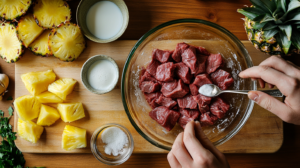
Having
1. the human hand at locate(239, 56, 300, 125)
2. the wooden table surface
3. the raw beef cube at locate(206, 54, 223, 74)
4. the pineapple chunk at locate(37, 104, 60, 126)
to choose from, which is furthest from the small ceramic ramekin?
the human hand at locate(239, 56, 300, 125)

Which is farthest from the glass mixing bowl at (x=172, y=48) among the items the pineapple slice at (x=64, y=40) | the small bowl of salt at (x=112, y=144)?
the pineapple slice at (x=64, y=40)

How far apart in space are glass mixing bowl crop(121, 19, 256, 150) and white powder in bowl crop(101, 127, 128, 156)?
218 mm

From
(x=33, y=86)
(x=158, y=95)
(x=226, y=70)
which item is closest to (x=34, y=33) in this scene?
(x=33, y=86)

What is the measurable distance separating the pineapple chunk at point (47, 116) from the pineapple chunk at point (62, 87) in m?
0.19

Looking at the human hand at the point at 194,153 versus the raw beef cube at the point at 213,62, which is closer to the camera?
the human hand at the point at 194,153

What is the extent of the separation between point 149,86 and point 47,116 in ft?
3.63

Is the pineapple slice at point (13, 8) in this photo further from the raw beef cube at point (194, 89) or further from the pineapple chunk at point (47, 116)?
the raw beef cube at point (194, 89)

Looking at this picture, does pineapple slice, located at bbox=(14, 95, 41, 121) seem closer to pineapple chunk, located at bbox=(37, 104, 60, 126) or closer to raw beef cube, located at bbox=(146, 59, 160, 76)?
pineapple chunk, located at bbox=(37, 104, 60, 126)

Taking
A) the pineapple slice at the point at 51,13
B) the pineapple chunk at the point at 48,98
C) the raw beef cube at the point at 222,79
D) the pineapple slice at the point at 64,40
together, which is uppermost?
the pineapple slice at the point at 51,13

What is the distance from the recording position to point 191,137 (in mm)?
1581

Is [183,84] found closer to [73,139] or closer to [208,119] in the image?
[208,119]

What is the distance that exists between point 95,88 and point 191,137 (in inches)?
45.2

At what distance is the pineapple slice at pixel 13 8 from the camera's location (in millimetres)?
2197

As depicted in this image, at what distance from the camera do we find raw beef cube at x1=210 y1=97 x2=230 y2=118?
209 centimetres
